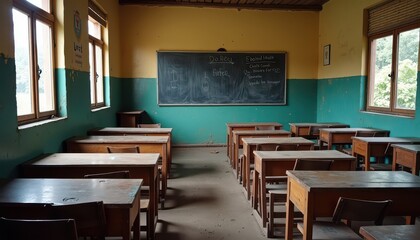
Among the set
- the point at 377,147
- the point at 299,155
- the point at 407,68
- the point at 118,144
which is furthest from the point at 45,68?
the point at 407,68

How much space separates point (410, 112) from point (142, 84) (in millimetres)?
5111

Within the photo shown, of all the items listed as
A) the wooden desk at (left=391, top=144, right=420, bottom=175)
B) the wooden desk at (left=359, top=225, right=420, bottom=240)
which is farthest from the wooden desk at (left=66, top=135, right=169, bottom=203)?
the wooden desk at (left=359, top=225, right=420, bottom=240)

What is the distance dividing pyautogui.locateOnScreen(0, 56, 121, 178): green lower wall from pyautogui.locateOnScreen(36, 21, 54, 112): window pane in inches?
3.9

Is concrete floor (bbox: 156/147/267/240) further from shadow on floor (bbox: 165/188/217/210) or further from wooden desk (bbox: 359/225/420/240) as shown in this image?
wooden desk (bbox: 359/225/420/240)

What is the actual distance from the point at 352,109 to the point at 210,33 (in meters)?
3.34

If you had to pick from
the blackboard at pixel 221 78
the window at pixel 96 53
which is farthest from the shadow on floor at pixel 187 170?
the blackboard at pixel 221 78

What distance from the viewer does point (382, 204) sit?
1.91 metres

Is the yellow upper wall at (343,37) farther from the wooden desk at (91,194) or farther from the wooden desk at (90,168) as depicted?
the wooden desk at (91,194)

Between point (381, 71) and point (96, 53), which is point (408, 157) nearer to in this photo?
point (381, 71)

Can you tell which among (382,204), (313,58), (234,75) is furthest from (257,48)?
(382,204)

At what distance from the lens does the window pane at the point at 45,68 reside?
12.0 feet

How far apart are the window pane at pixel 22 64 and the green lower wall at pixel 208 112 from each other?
4.17 m

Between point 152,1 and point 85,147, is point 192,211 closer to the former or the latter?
point 85,147

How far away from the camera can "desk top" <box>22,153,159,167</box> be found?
9.34ft
